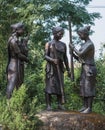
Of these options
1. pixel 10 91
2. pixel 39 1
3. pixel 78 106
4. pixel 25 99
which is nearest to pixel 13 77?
pixel 10 91

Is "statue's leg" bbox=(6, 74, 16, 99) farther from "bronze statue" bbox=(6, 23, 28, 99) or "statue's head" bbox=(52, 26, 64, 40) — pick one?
"statue's head" bbox=(52, 26, 64, 40)

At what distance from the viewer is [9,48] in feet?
44.7

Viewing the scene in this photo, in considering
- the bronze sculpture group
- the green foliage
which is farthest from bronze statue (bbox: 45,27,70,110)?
the green foliage

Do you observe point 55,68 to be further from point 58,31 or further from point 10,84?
point 10,84

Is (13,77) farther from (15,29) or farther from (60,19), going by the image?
(60,19)

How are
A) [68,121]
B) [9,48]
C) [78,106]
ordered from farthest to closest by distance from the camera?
1. [78,106]
2. [9,48]
3. [68,121]

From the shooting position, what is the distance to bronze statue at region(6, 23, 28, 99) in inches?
528

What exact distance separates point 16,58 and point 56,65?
2.94 feet

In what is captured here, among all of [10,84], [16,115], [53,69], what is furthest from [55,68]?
[16,115]

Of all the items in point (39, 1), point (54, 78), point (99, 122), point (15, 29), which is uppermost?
point (39, 1)

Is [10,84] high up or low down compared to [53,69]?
down

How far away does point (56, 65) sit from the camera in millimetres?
13578

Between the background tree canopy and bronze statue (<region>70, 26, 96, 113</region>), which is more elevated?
the background tree canopy

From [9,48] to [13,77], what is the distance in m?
0.66
